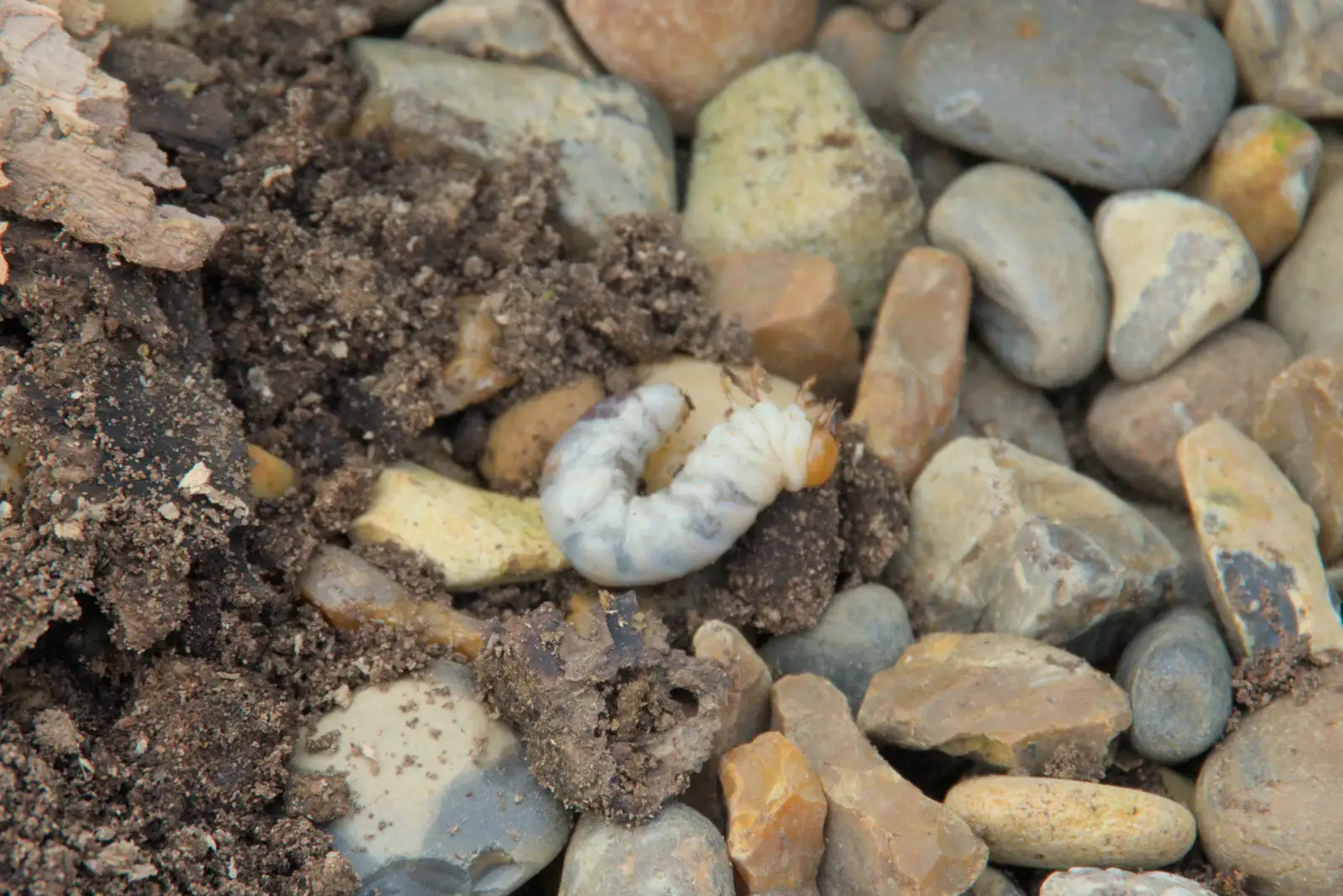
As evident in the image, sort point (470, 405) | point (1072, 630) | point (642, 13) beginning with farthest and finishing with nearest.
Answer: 1. point (642, 13)
2. point (470, 405)
3. point (1072, 630)

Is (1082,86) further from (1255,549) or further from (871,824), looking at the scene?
(871,824)

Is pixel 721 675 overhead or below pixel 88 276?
below

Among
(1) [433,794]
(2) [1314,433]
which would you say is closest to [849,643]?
(1) [433,794]

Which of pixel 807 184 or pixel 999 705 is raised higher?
pixel 807 184

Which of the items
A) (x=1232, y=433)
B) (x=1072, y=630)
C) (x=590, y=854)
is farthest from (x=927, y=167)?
(x=590, y=854)

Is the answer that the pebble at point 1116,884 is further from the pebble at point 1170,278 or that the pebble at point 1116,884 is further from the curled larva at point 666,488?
the pebble at point 1170,278

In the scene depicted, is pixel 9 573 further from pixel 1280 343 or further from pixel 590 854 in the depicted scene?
pixel 1280 343

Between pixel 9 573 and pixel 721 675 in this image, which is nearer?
pixel 9 573

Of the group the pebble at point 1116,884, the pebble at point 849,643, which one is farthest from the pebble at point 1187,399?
the pebble at point 1116,884
